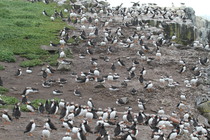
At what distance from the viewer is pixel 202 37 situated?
42.2m

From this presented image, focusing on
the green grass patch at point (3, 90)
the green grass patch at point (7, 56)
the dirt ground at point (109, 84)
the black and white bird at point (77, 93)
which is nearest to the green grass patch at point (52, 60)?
the dirt ground at point (109, 84)

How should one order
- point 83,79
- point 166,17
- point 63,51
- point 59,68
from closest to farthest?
point 83,79
point 59,68
point 63,51
point 166,17

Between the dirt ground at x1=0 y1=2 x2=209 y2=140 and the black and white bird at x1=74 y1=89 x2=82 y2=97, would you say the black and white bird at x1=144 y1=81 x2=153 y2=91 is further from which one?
the black and white bird at x1=74 y1=89 x2=82 y2=97

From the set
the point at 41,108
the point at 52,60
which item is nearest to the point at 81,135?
the point at 41,108

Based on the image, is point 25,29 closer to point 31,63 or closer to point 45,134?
point 31,63

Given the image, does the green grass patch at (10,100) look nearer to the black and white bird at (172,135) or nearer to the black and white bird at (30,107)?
the black and white bird at (30,107)

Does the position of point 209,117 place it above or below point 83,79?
below

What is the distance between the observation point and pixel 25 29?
3139cm

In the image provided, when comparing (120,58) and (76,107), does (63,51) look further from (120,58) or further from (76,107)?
(76,107)

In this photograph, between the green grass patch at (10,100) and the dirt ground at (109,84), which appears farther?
the green grass patch at (10,100)

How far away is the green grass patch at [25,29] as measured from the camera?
27.1 m

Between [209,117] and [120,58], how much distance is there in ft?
27.4

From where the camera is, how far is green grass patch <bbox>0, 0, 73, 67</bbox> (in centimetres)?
2706

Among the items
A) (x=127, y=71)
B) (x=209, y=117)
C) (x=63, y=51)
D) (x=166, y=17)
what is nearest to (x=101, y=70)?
(x=127, y=71)
